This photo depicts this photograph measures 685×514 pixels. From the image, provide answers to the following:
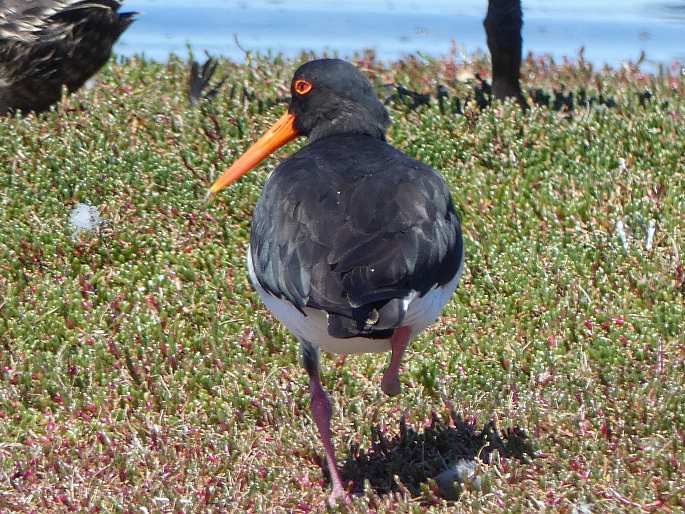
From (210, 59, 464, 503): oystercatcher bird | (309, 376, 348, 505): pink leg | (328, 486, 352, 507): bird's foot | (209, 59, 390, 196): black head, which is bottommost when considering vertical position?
(328, 486, 352, 507): bird's foot

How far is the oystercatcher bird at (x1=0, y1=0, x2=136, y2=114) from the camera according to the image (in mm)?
8883

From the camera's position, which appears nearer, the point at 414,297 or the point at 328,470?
the point at 414,297

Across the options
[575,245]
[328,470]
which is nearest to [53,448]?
[328,470]

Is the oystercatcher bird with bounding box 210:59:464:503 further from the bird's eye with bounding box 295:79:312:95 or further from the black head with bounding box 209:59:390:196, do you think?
the bird's eye with bounding box 295:79:312:95

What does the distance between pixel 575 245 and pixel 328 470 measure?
258 cm

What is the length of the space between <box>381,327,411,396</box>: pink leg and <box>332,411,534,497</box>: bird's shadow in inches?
13.2

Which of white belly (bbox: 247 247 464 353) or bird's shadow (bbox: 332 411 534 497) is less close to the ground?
white belly (bbox: 247 247 464 353)

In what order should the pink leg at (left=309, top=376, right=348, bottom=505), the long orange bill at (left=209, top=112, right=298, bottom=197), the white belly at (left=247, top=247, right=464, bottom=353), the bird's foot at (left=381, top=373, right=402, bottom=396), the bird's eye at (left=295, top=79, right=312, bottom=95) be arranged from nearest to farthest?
the white belly at (left=247, top=247, right=464, bottom=353) < the pink leg at (left=309, top=376, right=348, bottom=505) < the bird's foot at (left=381, top=373, right=402, bottom=396) < the bird's eye at (left=295, top=79, right=312, bottom=95) < the long orange bill at (left=209, top=112, right=298, bottom=197)

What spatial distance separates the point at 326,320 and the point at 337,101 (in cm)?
174

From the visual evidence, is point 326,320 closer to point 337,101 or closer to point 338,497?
point 338,497

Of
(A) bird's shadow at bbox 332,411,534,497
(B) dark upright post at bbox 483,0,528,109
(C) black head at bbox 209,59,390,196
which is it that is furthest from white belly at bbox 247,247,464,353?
(B) dark upright post at bbox 483,0,528,109

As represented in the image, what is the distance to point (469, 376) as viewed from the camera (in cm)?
613

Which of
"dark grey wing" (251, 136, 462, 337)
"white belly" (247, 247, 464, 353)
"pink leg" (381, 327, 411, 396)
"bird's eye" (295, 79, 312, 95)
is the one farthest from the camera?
"bird's eye" (295, 79, 312, 95)

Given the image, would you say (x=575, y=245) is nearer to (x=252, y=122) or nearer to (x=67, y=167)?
(x=252, y=122)
